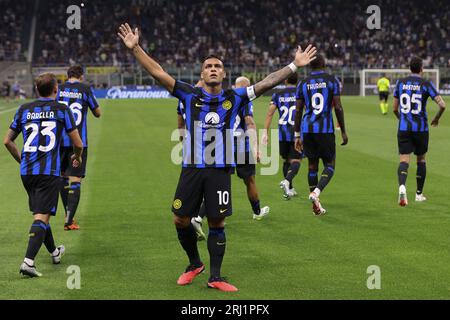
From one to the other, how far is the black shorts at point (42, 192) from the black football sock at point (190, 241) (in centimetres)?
144

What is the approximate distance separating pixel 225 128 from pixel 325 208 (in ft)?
16.6

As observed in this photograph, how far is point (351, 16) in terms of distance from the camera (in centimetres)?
7144

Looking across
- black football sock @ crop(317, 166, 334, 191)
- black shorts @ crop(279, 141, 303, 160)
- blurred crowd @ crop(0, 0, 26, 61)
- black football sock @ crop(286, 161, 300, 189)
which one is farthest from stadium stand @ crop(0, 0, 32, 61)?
black football sock @ crop(317, 166, 334, 191)

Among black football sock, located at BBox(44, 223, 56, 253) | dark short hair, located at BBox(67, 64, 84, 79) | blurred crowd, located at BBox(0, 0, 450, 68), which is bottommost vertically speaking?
black football sock, located at BBox(44, 223, 56, 253)

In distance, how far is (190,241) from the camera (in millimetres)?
7402

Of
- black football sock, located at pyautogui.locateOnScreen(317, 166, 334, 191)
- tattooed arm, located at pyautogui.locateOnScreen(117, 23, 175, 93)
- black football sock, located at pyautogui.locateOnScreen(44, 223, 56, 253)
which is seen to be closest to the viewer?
tattooed arm, located at pyautogui.locateOnScreen(117, 23, 175, 93)

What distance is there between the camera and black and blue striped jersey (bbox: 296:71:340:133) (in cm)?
1133

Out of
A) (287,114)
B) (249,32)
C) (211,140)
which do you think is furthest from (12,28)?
(211,140)

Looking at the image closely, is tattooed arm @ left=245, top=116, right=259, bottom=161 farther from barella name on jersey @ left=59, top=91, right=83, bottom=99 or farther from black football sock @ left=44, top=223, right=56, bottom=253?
black football sock @ left=44, top=223, right=56, bottom=253

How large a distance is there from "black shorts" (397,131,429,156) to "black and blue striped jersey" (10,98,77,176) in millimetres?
6333

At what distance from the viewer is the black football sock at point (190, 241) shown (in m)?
7.34

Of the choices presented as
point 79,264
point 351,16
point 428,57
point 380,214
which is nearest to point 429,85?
point 380,214

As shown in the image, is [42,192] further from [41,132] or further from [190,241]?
[190,241]

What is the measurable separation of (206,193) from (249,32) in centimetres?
6310
